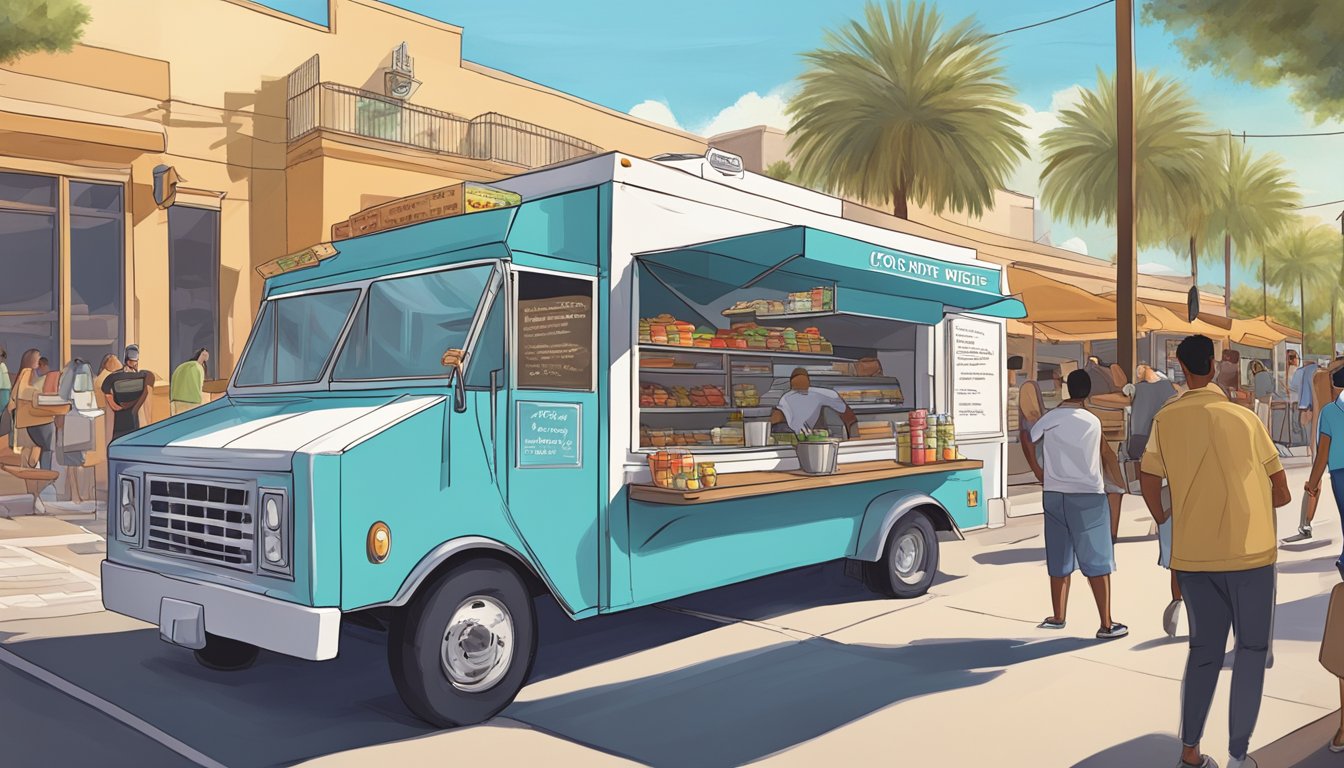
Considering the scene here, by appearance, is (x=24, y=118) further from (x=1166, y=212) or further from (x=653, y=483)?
(x=1166, y=212)

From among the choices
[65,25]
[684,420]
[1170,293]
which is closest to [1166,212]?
[1170,293]

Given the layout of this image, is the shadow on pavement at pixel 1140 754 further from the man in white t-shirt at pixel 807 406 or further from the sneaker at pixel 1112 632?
the man in white t-shirt at pixel 807 406

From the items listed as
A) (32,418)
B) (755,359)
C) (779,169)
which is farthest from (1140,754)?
(779,169)

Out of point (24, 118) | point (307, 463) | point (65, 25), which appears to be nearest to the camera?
point (307, 463)

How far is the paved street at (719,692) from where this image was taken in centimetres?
464

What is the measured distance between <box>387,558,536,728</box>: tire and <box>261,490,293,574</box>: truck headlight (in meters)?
0.63

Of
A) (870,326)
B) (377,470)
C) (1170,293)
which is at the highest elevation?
(1170,293)

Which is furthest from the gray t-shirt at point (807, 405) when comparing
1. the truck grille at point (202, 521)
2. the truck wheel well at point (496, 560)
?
the truck grille at point (202, 521)

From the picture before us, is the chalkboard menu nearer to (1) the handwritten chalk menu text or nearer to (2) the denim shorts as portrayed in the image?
(1) the handwritten chalk menu text

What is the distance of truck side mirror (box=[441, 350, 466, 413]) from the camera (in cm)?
508

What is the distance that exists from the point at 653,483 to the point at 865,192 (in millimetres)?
16727

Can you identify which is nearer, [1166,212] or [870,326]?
[870,326]

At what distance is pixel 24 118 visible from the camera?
1434 cm

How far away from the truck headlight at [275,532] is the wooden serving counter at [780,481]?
80.8 inches
